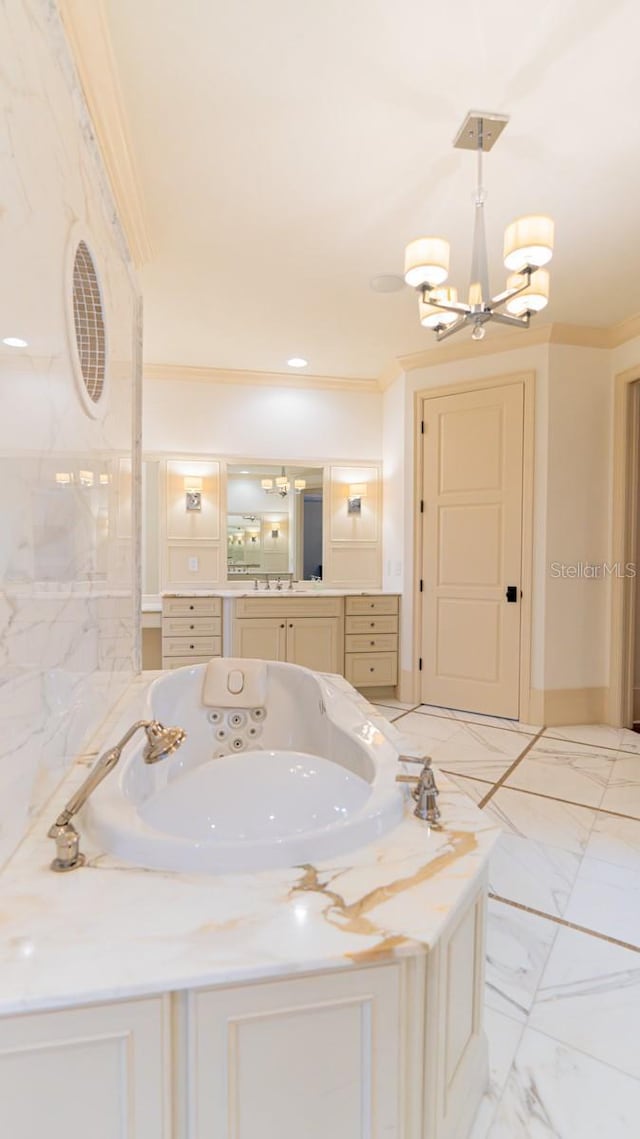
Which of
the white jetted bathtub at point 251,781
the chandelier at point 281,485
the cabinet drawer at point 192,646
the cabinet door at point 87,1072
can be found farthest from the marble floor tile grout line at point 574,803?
the chandelier at point 281,485

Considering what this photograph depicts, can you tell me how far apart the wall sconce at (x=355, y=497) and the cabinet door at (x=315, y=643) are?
41.0 inches

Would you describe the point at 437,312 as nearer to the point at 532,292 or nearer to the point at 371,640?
the point at 532,292

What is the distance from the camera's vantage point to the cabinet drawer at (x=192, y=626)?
12.8 ft

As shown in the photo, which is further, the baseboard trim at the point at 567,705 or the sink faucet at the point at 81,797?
the baseboard trim at the point at 567,705

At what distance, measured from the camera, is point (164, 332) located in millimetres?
3607

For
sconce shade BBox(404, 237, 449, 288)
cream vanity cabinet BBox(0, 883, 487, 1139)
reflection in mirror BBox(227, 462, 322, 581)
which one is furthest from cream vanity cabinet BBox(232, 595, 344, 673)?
cream vanity cabinet BBox(0, 883, 487, 1139)

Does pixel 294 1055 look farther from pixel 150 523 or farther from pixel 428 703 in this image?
pixel 150 523

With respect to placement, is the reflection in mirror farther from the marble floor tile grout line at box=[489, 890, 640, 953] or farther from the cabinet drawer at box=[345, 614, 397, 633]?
the marble floor tile grout line at box=[489, 890, 640, 953]

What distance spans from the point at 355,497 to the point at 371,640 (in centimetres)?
125

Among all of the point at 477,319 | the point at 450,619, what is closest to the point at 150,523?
the point at 450,619

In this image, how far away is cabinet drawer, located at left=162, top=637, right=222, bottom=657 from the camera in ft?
12.8

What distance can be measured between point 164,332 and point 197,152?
1665 mm

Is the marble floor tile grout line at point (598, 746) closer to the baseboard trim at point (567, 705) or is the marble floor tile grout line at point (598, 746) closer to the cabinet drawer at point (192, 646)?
the baseboard trim at point (567, 705)

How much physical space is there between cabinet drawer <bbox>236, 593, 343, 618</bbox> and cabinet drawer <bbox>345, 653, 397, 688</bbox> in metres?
0.37
